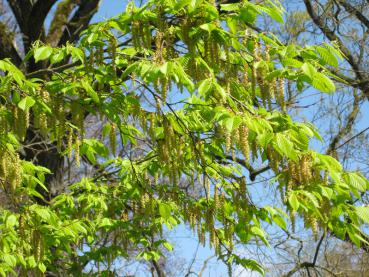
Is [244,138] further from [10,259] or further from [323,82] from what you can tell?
[10,259]

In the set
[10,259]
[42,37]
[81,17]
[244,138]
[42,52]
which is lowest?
[10,259]

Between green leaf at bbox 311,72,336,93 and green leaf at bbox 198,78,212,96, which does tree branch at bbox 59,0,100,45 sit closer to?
green leaf at bbox 198,78,212,96

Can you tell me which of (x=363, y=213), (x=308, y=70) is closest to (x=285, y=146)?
(x=308, y=70)

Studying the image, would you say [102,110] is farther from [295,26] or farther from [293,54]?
[295,26]

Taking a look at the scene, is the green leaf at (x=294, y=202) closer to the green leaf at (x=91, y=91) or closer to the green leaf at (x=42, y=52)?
the green leaf at (x=91, y=91)

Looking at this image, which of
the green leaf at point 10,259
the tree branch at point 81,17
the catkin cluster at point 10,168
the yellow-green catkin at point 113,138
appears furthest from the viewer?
the tree branch at point 81,17

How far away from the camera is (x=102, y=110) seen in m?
3.83

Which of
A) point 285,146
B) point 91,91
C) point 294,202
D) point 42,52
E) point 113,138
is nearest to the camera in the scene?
point 285,146

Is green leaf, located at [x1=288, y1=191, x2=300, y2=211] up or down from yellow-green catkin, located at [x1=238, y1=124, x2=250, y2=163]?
down

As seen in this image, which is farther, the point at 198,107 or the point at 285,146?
the point at 198,107

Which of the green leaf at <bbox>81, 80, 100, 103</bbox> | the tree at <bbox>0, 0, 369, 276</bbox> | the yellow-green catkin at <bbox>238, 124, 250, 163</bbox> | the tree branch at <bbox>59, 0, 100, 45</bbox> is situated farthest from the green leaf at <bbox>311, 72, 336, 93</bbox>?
the tree branch at <bbox>59, 0, 100, 45</bbox>

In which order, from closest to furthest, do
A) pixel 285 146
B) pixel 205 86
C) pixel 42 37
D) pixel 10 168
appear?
pixel 285 146 → pixel 205 86 → pixel 10 168 → pixel 42 37

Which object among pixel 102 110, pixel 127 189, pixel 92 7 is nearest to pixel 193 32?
pixel 102 110

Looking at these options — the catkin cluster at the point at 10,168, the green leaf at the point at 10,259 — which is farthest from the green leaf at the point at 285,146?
the green leaf at the point at 10,259
